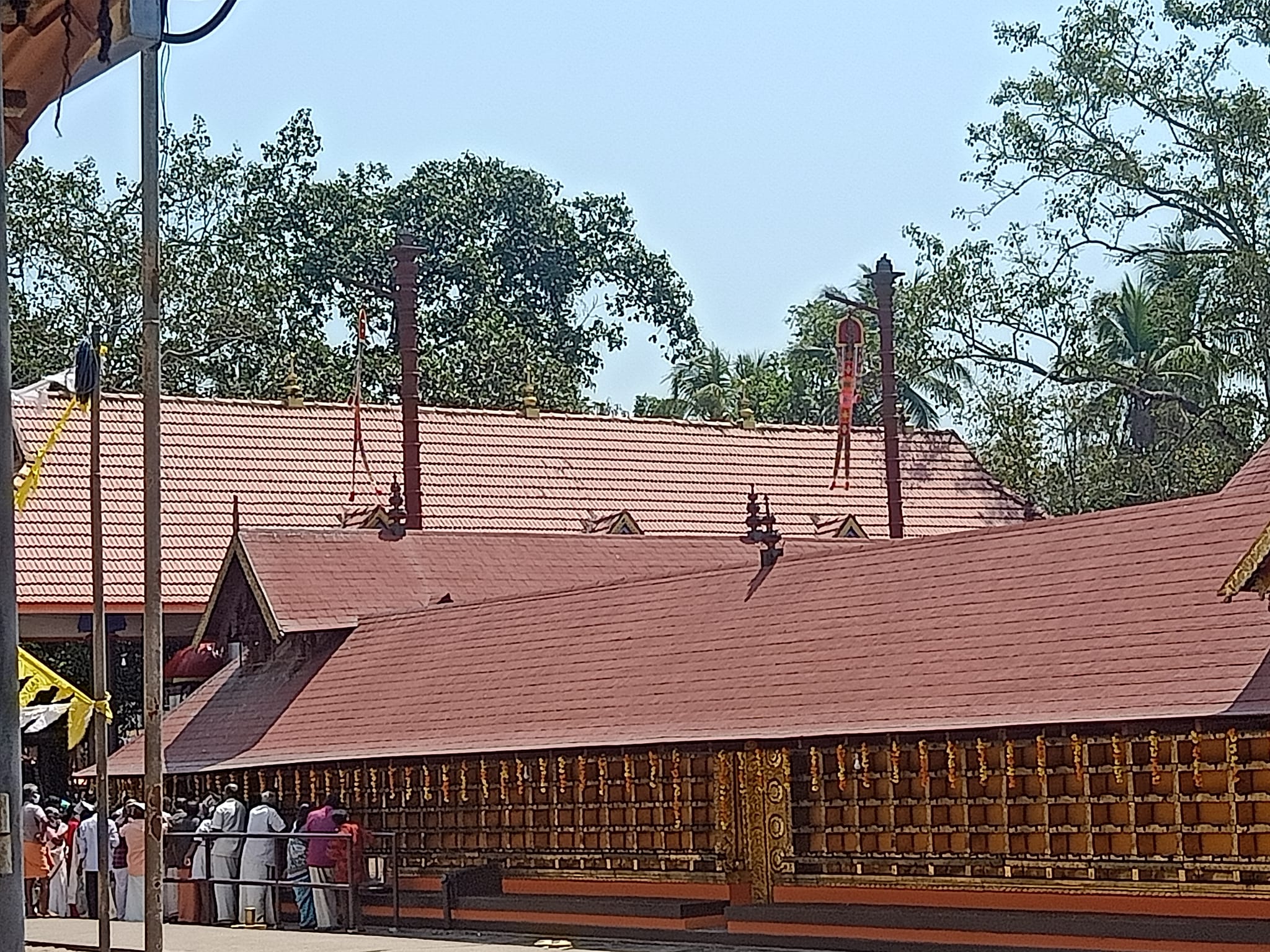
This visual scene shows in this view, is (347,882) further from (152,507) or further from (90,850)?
(152,507)

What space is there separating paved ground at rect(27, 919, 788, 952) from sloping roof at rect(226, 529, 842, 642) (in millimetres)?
4389

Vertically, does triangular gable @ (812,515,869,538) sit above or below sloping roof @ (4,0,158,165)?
below

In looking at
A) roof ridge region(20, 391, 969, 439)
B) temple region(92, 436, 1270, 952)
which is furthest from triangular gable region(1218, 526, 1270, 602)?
roof ridge region(20, 391, 969, 439)

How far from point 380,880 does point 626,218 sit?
4022 cm

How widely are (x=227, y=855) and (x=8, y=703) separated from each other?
2024cm

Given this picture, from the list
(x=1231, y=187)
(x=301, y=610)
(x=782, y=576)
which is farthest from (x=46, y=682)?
(x=1231, y=187)

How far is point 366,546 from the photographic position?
28.3 m

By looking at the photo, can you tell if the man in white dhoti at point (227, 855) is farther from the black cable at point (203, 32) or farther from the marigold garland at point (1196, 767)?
the black cable at point (203, 32)

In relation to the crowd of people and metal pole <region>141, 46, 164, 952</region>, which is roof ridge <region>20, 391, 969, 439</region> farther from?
metal pole <region>141, 46, 164, 952</region>

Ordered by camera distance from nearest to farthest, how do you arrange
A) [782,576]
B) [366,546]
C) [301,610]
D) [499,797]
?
[782,576]
[499,797]
[301,610]
[366,546]

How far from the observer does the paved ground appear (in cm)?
1930

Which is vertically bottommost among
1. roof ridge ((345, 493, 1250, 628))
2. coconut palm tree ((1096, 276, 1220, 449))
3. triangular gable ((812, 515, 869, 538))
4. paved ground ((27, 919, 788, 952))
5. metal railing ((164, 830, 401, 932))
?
paved ground ((27, 919, 788, 952))

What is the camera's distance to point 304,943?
20891 millimetres

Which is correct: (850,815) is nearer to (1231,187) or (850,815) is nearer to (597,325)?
(1231,187)
